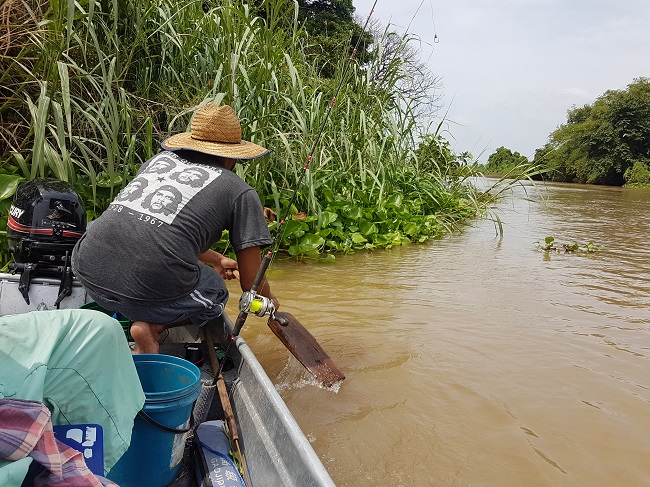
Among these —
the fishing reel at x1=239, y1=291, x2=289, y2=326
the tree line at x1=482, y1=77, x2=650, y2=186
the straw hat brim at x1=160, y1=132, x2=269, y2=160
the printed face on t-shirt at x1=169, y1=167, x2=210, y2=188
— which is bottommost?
the fishing reel at x1=239, y1=291, x2=289, y2=326

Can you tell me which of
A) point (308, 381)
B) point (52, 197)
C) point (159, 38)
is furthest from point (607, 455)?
point (159, 38)

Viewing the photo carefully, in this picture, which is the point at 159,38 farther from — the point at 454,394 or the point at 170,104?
the point at 454,394

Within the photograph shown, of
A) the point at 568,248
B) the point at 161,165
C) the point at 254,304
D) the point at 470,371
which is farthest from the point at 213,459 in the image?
the point at 568,248

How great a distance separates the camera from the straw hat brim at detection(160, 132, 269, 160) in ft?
7.25

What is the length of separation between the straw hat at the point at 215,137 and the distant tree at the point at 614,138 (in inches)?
1473

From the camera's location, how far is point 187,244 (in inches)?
80.6

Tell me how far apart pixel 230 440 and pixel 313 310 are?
2.14m

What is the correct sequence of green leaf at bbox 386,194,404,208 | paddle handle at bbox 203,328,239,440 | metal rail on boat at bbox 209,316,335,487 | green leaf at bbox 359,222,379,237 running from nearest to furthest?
metal rail on boat at bbox 209,316,335,487 < paddle handle at bbox 203,328,239,440 < green leaf at bbox 359,222,379,237 < green leaf at bbox 386,194,404,208

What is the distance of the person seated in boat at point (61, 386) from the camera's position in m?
0.99

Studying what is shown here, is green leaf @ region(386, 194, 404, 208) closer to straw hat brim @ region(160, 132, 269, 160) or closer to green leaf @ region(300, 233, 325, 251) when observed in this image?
green leaf @ region(300, 233, 325, 251)

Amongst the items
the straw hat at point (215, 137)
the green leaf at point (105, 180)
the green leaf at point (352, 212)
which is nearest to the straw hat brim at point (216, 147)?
the straw hat at point (215, 137)

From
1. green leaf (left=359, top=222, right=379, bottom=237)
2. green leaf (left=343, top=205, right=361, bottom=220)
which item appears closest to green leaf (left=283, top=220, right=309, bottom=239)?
green leaf (left=343, top=205, right=361, bottom=220)

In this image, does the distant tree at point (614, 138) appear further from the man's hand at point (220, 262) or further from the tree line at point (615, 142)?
the man's hand at point (220, 262)

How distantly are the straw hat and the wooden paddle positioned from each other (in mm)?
766
